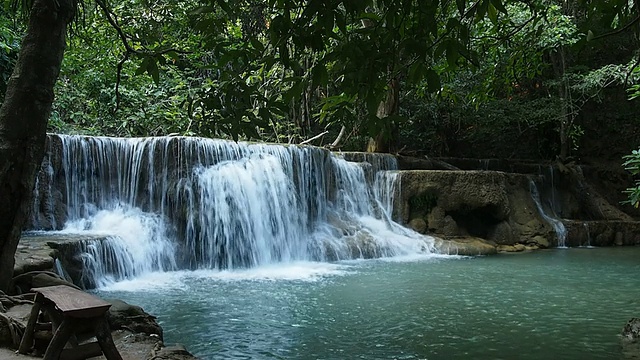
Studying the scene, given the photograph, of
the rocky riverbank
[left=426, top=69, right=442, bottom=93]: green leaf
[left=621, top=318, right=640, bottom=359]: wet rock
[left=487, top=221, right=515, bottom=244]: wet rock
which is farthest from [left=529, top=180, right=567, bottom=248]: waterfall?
[left=426, top=69, right=442, bottom=93]: green leaf

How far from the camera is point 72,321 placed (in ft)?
9.50

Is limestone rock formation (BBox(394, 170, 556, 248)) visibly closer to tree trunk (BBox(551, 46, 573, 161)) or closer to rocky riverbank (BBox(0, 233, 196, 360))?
tree trunk (BBox(551, 46, 573, 161))

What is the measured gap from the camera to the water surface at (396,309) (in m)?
5.21

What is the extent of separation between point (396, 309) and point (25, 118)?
448 cm

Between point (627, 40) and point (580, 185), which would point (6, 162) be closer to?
point (580, 185)

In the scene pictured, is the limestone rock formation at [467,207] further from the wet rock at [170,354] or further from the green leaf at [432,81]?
the green leaf at [432,81]

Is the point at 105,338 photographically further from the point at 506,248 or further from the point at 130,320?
the point at 506,248

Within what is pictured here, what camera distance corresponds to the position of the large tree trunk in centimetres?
418

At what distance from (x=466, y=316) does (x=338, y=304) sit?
153 centimetres

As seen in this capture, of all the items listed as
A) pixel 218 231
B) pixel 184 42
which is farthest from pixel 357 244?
pixel 184 42

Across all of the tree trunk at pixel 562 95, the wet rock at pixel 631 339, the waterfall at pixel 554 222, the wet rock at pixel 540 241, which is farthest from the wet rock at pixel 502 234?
the wet rock at pixel 631 339

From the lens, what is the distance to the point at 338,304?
7008mm

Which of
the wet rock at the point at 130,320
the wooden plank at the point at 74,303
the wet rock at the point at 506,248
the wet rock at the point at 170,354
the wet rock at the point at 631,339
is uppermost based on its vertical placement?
the wooden plank at the point at 74,303

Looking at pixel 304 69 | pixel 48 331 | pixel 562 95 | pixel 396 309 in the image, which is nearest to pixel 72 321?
pixel 48 331
